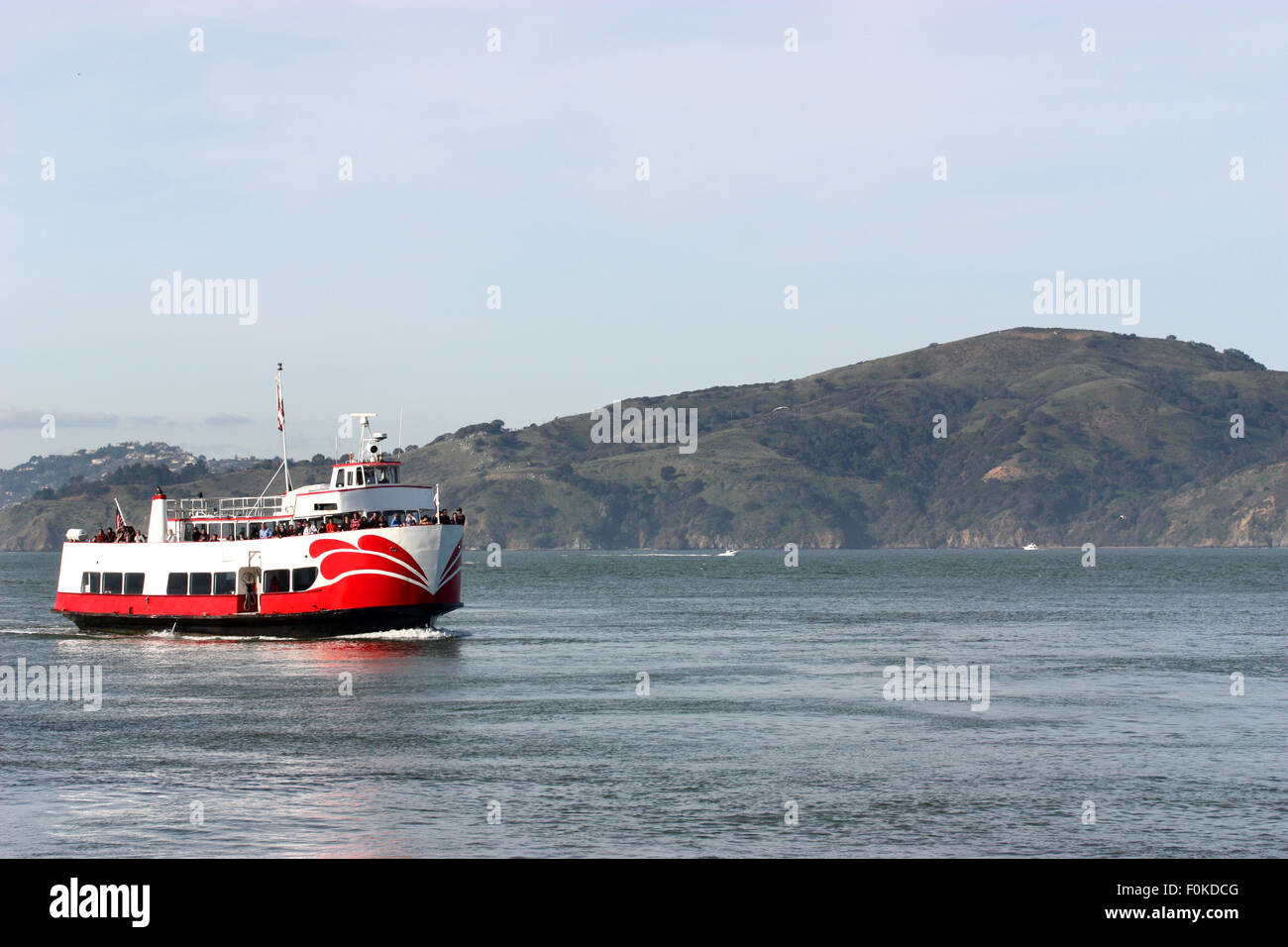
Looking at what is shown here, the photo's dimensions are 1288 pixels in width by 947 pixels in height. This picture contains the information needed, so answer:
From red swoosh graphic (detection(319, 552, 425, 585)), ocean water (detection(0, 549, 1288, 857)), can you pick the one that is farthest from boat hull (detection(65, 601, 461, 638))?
red swoosh graphic (detection(319, 552, 425, 585))

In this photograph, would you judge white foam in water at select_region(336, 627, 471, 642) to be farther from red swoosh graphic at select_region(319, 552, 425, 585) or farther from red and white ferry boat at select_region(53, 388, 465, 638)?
red swoosh graphic at select_region(319, 552, 425, 585)

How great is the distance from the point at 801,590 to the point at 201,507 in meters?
85.9

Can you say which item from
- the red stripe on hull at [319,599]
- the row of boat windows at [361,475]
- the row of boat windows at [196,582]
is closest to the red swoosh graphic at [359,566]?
the red stripe on hull at [319,599]

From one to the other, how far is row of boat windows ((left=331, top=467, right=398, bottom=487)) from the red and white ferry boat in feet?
0.17

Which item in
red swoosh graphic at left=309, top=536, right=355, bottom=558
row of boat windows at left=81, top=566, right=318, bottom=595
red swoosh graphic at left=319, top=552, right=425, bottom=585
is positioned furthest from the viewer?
row of boat windows at left=81, top=566, right=318, bottom=595

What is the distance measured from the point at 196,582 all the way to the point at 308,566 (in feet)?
27.3

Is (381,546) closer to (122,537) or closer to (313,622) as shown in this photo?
(313,622)

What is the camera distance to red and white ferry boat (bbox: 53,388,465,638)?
220 ft

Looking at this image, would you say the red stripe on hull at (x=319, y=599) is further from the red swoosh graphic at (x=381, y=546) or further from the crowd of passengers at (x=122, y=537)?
the crowd of passengers at (x=122, y=537)

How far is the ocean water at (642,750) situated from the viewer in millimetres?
27922
